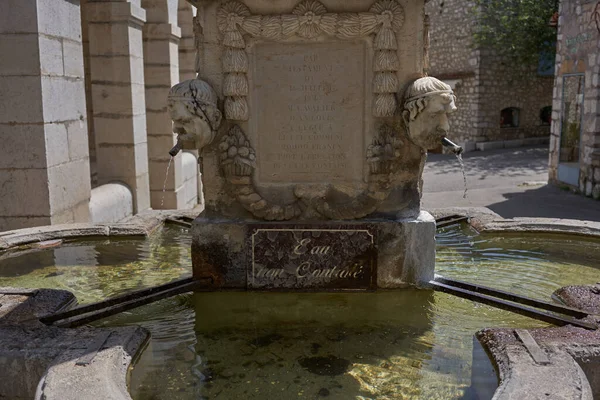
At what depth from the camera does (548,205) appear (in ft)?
29.0

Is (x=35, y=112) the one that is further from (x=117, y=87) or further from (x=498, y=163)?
(x=498, y=163)

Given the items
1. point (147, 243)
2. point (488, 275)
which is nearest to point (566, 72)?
point (488, 275)

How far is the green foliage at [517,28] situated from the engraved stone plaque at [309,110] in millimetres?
15063

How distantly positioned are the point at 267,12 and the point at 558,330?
2.28 metres

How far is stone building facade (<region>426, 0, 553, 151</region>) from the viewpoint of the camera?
18.0m

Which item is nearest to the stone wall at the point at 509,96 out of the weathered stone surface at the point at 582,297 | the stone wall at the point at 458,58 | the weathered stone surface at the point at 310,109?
the stone wall at the point at 458,58

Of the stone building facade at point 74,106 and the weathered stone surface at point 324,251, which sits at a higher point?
the stone building facade at point 74,106

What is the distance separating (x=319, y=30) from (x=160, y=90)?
20.0 feet

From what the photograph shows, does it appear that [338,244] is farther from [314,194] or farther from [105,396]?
[105,396]

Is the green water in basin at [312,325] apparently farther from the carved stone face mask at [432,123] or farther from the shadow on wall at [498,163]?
the shadow on wall at [498,163]

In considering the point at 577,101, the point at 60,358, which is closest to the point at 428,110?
the point at 60,358

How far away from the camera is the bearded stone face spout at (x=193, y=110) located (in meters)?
3.44

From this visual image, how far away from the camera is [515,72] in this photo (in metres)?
18.3

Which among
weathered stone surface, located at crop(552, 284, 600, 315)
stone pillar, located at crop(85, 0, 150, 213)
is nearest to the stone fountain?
weathered stone surface, located at crop(552, 284, 600, 315)
